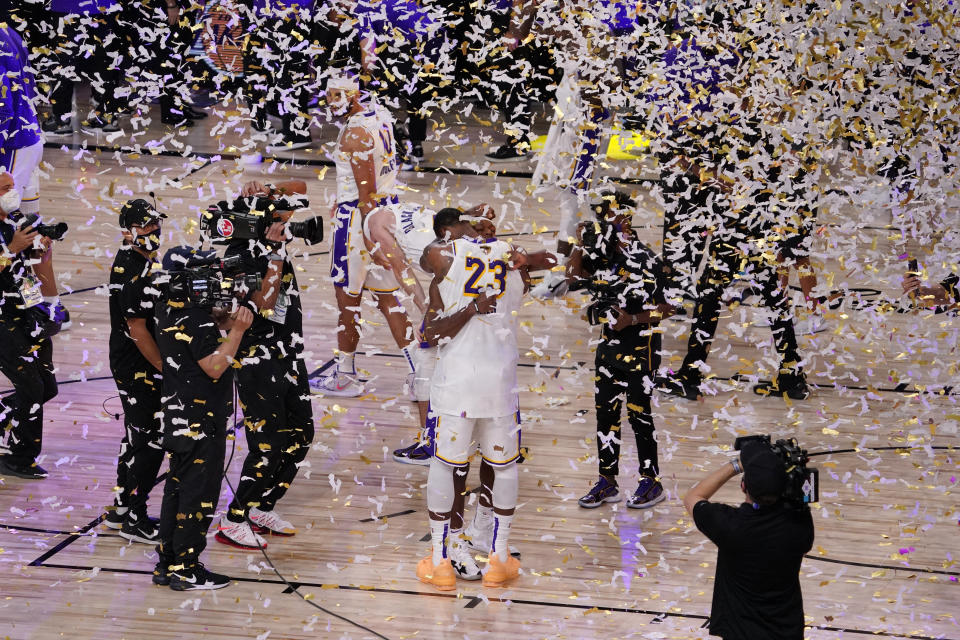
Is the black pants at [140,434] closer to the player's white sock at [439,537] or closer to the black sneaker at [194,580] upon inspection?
the black sneaker at [194,580]

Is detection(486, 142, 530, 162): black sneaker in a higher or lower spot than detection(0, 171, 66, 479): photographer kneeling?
higher

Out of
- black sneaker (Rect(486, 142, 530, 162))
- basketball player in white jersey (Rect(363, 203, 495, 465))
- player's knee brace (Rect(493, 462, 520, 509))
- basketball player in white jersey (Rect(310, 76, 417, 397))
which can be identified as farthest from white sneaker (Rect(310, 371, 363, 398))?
black sneaker (Rect(486, 142, 530, 162))

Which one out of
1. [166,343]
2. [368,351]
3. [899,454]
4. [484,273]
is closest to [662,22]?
[368,351]

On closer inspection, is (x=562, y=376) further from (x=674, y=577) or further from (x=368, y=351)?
(x=674, y=577)

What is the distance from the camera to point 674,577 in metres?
5.55

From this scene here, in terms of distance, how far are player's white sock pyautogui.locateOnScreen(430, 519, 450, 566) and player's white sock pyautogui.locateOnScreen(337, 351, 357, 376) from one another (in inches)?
93.9

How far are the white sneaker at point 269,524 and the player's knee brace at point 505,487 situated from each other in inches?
47.9

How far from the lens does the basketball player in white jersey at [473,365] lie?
514 cm

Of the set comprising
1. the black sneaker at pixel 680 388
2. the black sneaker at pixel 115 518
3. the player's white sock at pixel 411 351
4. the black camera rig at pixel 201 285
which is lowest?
the black sneaker at pixel 115 518

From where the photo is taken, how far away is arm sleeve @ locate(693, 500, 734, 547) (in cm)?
396

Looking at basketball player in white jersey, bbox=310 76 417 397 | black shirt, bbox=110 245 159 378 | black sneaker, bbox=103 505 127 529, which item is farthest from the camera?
basketball player in white jersey, bbox=310 76 417 397

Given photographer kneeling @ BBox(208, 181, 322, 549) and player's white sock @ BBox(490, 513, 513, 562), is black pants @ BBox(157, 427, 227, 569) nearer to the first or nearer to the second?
photographer kneeling @ BBox(208, 181, 322, 549)

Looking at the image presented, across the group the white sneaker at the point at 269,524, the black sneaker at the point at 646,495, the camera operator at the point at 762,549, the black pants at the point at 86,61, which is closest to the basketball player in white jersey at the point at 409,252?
the white sneaker at the point at 269,524

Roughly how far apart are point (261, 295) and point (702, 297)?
3198 mm
